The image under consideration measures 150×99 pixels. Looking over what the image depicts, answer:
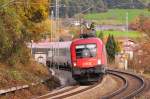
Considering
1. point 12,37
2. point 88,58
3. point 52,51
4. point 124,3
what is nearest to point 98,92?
point 88,58

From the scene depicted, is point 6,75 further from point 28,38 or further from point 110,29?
point 110,29

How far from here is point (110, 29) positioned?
12344 centimetres

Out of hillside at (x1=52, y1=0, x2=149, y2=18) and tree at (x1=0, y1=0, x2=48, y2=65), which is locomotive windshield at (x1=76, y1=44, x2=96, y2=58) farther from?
A: hillside at (x1=52, y1=0, x2=149, y2=18)

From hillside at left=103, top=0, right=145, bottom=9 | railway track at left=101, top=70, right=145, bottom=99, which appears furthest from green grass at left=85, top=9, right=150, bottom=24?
railway track at left=101, top=70, right=145, bottom=99

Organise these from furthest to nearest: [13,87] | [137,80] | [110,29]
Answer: [110,29]
[137,80]
[13,87]

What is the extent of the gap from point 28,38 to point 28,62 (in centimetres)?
284

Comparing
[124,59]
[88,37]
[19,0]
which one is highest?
[19,0]

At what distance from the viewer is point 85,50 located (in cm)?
3061

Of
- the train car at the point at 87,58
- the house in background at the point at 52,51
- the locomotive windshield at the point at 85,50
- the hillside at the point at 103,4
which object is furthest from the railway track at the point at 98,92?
the hillside at the point at 103,4

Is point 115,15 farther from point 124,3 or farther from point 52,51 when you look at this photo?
point 52,51

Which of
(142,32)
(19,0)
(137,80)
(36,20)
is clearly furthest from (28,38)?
(142,32)

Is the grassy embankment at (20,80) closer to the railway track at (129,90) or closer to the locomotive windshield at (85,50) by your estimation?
the locomotive windshield at (85,50)

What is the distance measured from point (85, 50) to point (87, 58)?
0.51 meters

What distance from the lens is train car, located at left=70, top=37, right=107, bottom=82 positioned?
30.3 metres
